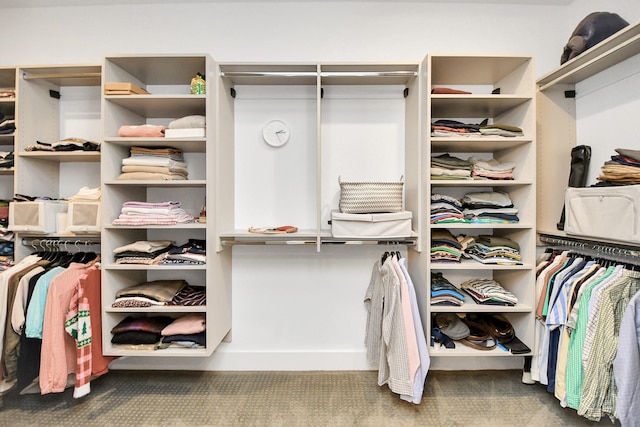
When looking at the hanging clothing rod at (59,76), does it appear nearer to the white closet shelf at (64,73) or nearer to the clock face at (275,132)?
the white closet shelf at (64,73)

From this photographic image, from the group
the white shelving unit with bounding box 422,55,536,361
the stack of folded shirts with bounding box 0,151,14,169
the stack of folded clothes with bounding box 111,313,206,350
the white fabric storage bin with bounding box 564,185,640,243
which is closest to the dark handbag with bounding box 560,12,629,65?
the white shelving unit with bounding box 422,55,536,361

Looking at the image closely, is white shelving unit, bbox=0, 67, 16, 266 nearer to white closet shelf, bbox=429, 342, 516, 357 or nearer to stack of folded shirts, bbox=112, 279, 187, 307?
stack of folded shirts, bbox=112, 279, 187, 307

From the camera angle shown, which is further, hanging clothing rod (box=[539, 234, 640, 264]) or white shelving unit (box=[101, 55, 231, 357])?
white shelving unit (box=[101, 55, 231, 357])

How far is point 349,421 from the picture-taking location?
6.25ft

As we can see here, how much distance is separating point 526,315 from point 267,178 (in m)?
2.00

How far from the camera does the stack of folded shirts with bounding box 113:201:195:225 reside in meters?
2.03

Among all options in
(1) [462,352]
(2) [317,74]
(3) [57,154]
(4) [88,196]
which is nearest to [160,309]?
(4) [88,196]

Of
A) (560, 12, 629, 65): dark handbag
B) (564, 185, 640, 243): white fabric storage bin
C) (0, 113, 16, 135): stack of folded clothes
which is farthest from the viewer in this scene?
(0, 113, 16, 135): stack of folded clothes

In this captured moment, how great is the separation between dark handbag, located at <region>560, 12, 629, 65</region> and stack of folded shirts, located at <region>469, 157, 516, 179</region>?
30.6 inches

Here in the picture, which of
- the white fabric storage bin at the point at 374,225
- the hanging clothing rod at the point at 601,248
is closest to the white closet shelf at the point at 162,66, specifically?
the white fabric storage bin at the point at 374,225

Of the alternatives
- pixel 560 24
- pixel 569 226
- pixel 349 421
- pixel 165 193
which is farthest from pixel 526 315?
pixel 165 193

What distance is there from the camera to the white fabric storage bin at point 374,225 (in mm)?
2010

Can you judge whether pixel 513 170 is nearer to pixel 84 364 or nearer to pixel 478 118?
pixel 478 118

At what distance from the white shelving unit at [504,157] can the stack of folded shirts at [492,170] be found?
0.06 metres
